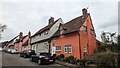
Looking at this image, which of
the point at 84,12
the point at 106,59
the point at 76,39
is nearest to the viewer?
the point at 106,59

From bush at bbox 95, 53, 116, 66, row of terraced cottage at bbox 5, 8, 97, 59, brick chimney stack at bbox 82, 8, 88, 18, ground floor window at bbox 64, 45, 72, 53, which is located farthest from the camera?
brick chimney stack at bbox 82, 8, 88, 18

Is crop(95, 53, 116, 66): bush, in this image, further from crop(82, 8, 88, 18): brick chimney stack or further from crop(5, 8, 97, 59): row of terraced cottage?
crop(82, 8, 88, 18): brick chimney stack

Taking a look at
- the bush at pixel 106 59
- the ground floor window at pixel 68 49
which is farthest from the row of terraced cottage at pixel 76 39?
the bush at pixel 106 59

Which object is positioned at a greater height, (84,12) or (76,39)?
(84,12)

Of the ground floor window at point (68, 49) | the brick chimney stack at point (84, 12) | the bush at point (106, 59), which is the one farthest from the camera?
the brick chimney stack at point (84, 12)

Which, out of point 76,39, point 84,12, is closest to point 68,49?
point 76,39

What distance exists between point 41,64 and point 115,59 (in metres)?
9.52

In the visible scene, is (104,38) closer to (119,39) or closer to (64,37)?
(119,39)

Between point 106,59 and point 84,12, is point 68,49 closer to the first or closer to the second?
point 84,12

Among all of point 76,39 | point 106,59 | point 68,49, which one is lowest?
point 106,59

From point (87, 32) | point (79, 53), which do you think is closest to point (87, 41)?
point (87, 32)

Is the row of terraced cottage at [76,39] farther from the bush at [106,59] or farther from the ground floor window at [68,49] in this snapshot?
the bush at [106,59]

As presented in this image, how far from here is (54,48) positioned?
3038cm

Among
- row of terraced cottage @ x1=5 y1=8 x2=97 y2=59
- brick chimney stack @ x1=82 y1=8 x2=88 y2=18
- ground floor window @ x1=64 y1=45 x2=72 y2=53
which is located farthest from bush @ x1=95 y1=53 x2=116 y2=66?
brick chimney stack @ x1=82 y1=8 x2=88 y2=18
